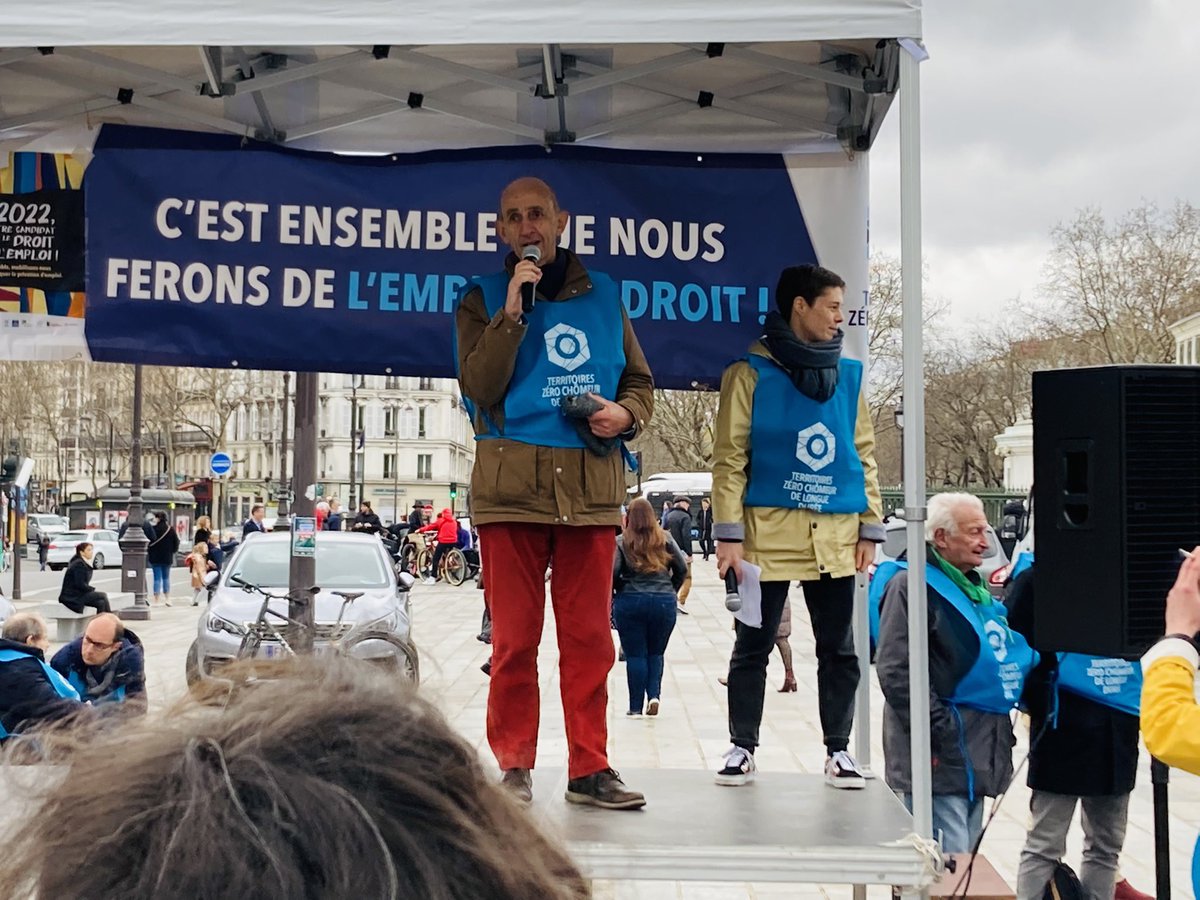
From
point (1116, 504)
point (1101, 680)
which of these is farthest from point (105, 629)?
point (1116, 504)

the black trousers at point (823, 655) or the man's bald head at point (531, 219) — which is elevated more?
the man's bald head at point (531, 219)

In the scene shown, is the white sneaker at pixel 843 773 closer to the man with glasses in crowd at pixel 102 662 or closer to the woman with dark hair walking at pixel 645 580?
the man with glasses in crowd at pixel 102 662

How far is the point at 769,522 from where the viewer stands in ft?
14.8

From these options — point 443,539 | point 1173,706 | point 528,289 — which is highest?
point 528,289

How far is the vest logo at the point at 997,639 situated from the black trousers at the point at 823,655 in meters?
0.90

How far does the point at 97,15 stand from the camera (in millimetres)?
3480

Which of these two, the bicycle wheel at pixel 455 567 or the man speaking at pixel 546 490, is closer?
the man speaking at pixel 546 490

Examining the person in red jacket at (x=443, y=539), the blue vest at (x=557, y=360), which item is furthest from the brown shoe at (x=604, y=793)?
the person in red jacket at (x=443, y=539)

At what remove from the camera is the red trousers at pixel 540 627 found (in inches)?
163

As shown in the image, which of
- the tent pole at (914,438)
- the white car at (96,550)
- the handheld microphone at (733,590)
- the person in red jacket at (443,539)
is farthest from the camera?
the white car at (96,550)

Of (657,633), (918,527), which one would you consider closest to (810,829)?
(918,527)

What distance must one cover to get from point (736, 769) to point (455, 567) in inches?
1174

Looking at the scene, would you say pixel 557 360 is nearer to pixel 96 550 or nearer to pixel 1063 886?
pixel 1063 886

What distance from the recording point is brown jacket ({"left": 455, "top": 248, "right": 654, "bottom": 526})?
411 centimetres
